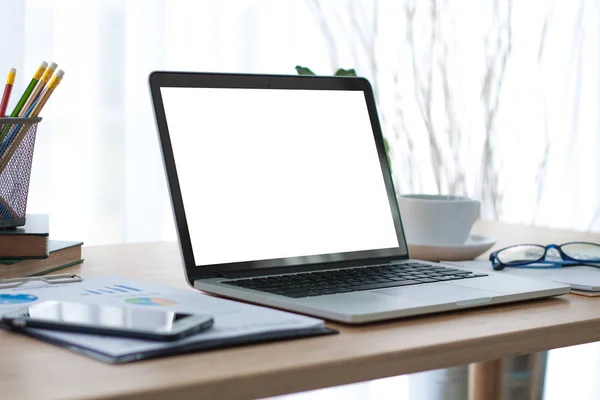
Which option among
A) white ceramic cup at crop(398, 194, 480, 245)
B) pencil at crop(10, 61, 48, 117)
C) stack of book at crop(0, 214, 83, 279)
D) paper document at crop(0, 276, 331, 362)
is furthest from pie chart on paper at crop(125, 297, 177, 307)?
white ceramic cup at crop(398, 194, 480, 245)

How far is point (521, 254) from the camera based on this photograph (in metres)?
1.10

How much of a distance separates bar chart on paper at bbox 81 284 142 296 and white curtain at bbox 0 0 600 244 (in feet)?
4.03

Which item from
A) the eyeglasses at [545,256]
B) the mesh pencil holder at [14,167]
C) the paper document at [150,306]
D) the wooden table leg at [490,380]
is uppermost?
the mesh pencil holder at [14,167]

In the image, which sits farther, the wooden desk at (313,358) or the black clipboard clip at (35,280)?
the black clipboard clip at (35,280)

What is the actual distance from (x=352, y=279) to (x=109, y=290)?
0.24 m

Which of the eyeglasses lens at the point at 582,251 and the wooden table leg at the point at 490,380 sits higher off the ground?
the eyeglasses lens at the point at 582,251

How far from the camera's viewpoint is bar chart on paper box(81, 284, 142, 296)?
770 mm

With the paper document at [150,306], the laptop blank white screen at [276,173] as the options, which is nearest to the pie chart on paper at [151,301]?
the paper document at [150,306]

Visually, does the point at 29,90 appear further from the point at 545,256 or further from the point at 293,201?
the point at 545,256

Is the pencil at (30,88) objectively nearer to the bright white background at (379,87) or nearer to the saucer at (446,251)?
→ the saucer at (446,251)

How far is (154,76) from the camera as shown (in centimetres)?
90

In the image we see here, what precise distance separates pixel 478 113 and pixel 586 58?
1.15 ft

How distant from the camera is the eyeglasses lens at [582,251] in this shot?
1.08 m

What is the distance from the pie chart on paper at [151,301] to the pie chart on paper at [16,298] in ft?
0.28
